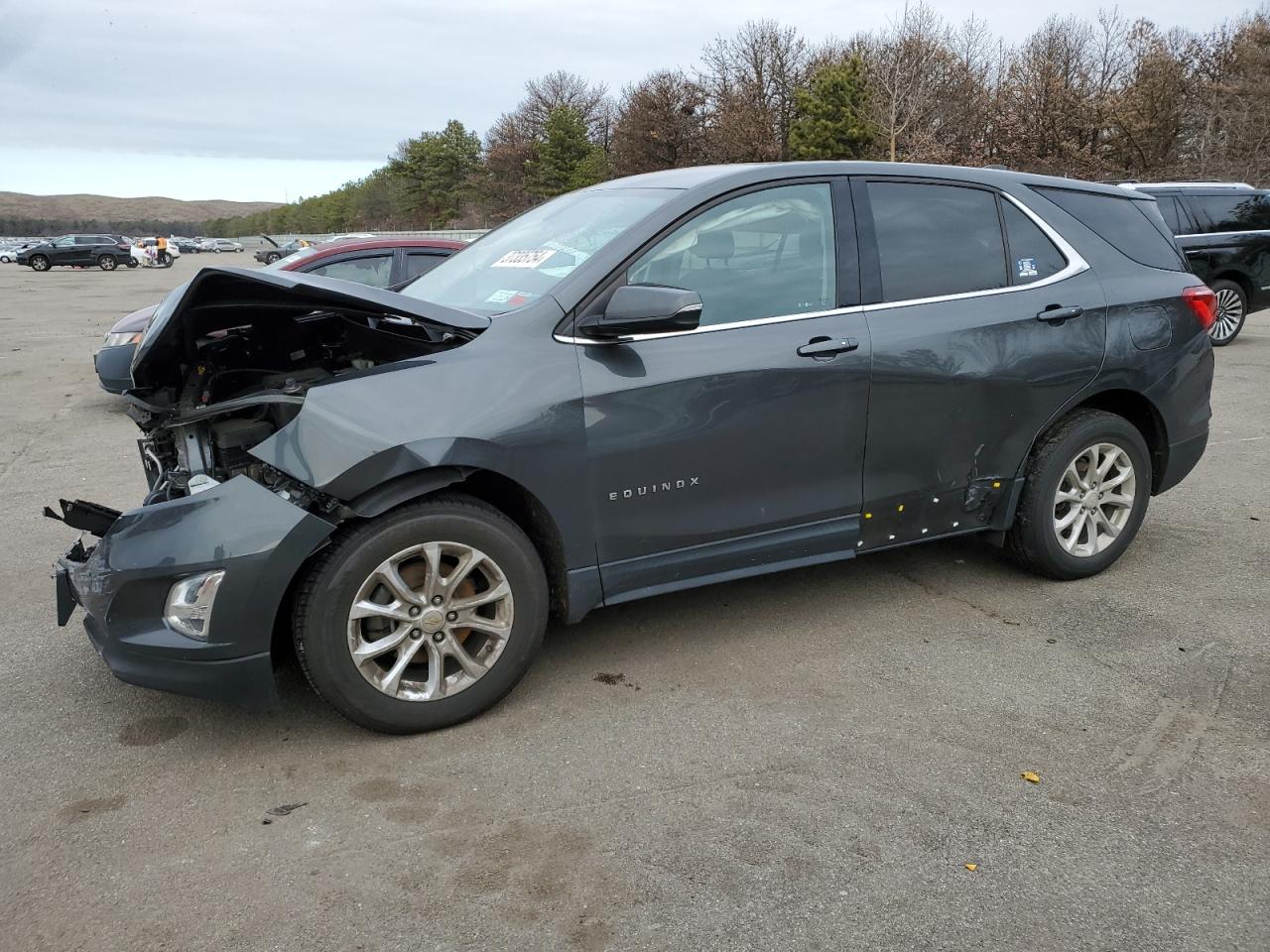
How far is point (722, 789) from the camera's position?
9.75 ft

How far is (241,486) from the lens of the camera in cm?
304

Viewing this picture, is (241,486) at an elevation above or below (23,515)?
above

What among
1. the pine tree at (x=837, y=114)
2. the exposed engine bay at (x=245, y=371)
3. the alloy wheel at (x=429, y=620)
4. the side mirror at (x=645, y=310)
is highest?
the pine tree at (x=837, y=114)

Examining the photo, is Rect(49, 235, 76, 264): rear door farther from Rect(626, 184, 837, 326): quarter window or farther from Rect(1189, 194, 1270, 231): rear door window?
Rect(626, 184, 837, 326): quarter window

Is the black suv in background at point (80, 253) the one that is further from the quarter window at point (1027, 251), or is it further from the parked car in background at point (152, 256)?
the quarter window at point (1027, 251)

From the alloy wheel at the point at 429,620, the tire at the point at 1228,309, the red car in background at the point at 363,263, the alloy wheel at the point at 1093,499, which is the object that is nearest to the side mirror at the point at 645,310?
the alloy wheel at the point at 429,620

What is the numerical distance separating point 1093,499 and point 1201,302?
3.45ft

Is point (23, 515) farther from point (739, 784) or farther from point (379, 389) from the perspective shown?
point (739, 784)

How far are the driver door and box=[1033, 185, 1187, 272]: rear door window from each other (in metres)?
1.27

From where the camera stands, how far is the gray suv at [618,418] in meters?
3.07

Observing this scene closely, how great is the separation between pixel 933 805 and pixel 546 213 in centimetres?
285

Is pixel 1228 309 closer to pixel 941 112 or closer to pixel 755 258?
pixel 755 258

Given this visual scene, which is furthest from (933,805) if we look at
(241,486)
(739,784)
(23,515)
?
(23,515)

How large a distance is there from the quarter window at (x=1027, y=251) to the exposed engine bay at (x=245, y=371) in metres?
2.38
